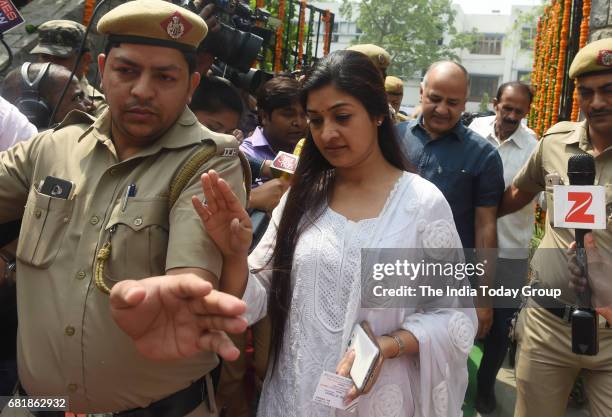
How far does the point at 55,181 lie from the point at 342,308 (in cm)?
88

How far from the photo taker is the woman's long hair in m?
1.87

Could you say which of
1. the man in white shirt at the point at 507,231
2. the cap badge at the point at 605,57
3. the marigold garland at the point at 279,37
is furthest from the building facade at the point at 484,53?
the cap badge at the point at 605,57

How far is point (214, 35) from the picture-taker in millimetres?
2785

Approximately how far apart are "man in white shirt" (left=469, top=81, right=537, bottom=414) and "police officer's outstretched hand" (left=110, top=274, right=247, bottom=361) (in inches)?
92.1

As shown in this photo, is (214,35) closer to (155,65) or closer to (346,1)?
(155,65)

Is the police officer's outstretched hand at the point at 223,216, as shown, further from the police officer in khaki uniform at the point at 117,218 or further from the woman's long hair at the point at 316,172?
the woman's long hair at the point at 316,172

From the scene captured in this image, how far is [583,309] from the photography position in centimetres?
218

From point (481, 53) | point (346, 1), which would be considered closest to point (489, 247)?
point (346, 1)

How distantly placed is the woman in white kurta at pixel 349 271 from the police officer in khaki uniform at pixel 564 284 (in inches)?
33.5

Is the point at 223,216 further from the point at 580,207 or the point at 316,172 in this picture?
the point at 580,207

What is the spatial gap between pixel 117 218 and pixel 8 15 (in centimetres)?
212

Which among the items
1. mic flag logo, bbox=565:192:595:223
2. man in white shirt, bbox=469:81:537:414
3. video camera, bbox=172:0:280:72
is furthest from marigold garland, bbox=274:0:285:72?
mic flag logo, bbox=565:192:595:223

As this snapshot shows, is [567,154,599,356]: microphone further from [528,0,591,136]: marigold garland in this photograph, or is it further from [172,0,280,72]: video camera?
[528,0,591,136]: marigold garland

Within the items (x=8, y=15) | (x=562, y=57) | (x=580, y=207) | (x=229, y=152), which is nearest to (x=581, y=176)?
(x=580, y=207)
